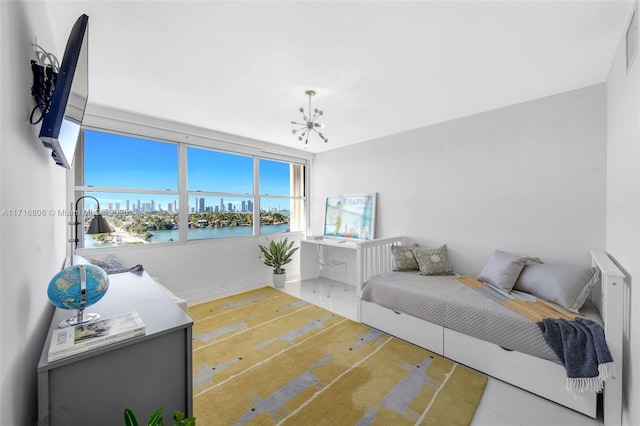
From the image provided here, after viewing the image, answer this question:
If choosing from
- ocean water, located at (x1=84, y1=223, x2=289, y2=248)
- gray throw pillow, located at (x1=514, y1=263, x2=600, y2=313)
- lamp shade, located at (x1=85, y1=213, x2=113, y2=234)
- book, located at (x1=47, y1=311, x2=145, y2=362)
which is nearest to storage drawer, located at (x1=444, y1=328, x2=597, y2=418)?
gray throw pillow, located at (x1=514, y1=263, x2=600, y2=313)

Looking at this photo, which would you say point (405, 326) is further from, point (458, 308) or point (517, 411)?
point (517, 411)

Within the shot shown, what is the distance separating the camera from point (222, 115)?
3.21m

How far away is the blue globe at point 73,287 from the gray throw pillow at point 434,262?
2957mm

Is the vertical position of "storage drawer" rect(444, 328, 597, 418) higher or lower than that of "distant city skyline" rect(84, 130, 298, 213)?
lower

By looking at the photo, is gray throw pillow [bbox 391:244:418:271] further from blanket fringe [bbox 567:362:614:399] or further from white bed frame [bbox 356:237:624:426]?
blanket fringe [bbox 567:362:614:399]

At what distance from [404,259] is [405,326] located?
2.91 feet

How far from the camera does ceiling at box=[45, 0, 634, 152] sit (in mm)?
1550

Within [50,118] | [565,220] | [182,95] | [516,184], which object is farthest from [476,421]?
[182,95]

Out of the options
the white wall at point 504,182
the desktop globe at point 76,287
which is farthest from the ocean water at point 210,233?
the desktop globe at point 76,287

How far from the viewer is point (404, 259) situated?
3.27m

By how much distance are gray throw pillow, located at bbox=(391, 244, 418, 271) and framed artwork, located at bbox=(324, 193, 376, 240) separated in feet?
2.87

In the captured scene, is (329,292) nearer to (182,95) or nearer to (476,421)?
(476,421)

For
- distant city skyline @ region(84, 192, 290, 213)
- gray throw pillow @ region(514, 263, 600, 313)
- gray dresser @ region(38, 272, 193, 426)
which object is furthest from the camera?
distant city skyline @ region(84, 192, 290, 213)

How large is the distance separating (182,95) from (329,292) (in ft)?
10.7
